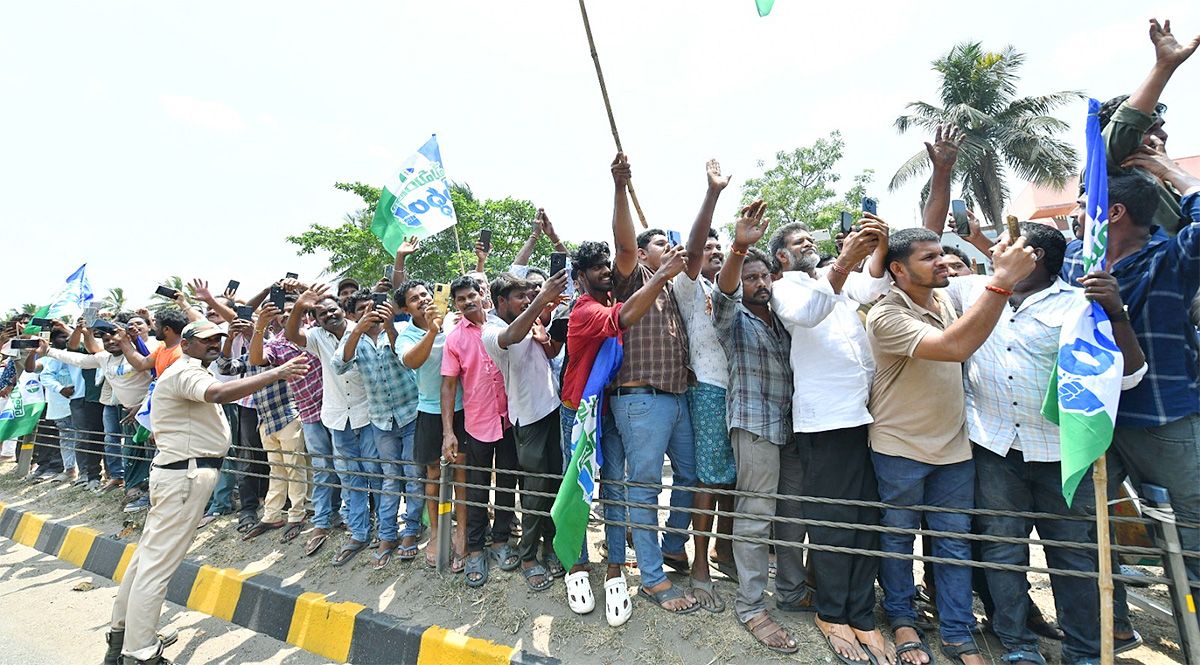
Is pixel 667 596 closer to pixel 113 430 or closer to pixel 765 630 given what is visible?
pixel 765 630

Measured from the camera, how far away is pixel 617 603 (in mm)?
3174

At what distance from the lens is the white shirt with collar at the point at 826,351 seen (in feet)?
9.27

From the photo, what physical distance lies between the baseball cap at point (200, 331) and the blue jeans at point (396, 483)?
1.29 meters

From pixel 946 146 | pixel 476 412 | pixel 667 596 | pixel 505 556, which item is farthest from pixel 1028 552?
pixel 476 412

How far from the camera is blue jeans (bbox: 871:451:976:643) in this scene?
107 inches

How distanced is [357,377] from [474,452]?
49.4 inches

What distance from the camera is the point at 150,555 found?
11.7 feet

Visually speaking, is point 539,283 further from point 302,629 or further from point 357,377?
point 302,629

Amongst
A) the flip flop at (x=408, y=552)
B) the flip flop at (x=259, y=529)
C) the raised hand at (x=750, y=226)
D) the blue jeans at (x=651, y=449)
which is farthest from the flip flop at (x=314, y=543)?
the raised hand at (x=750, y=226)

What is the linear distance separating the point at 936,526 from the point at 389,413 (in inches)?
143

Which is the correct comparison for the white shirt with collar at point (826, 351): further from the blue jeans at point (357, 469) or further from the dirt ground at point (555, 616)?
the blue jeans at point (357, 469)

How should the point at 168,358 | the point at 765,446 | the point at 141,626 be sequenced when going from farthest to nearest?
the point at 168,358 < the point at 141,626 < the point at 765,446

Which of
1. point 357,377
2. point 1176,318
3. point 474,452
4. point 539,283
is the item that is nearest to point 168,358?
point 357,377

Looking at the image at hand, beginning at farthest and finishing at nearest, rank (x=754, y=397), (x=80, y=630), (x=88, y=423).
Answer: (x=88, y=423) < (x=80, y=630) < (x=754, y=397)
